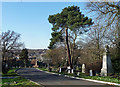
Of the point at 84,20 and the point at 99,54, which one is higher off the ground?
the point at 84,20

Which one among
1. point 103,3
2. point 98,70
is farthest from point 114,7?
point 98,70

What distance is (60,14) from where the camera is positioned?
109ft

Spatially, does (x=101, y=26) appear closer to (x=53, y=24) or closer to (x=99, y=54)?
(x=99, y=54)

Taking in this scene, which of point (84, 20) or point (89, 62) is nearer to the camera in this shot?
point (89, 62)

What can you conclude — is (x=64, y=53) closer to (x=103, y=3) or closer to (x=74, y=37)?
(x=74, y=37)

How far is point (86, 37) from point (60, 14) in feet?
21.7

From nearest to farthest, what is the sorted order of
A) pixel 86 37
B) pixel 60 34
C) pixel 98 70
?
1. pixel 98 70
2. pixel 60 34
3. pixel 86 37

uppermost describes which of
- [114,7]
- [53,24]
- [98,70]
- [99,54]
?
[53,24]

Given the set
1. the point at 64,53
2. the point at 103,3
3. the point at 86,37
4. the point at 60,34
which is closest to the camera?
the point at 103,3

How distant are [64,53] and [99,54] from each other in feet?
68.2

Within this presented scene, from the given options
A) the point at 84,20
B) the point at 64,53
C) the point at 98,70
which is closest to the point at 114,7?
the point at 98,70

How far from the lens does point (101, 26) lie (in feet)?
35.4

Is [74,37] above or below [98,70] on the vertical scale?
above

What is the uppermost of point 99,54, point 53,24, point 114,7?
point 53,24
